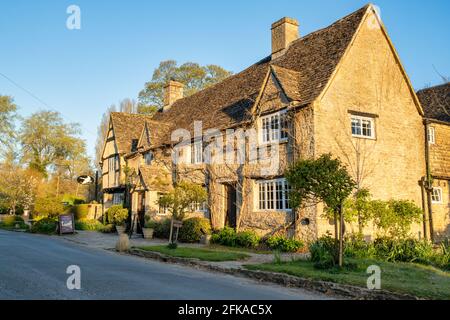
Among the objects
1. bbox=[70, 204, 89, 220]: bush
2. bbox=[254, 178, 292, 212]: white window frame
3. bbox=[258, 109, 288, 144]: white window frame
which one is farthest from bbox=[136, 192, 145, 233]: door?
bbox=[70, 204, 89, 220]: bush

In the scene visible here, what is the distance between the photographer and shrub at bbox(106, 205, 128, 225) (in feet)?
87.2

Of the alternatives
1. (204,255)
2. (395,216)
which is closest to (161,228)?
(204,255)

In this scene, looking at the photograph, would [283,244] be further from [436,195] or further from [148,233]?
[436,195]

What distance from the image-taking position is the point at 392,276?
10.1 meters

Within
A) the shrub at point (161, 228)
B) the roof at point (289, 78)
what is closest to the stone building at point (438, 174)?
the roof at point (289, 78)

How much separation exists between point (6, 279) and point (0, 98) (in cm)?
5229

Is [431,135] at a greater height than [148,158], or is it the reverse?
[431,135]

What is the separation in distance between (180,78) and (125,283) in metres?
41.0

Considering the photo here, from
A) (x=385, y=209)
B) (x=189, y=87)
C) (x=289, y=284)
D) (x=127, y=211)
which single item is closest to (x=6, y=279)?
(x=289, y=284)

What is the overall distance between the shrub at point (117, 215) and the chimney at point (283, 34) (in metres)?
13.3

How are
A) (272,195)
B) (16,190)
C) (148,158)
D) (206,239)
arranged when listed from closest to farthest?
(272,195) → (206,239) → (148,158) → (16,190)

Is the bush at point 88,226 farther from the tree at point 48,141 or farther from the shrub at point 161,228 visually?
the tree at point 48,141

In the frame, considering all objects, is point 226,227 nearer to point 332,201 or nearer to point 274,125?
point 274,125

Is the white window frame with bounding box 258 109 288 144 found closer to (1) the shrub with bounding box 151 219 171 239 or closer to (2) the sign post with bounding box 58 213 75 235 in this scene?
(1) the shrub with bounding box 151 219 171 239
